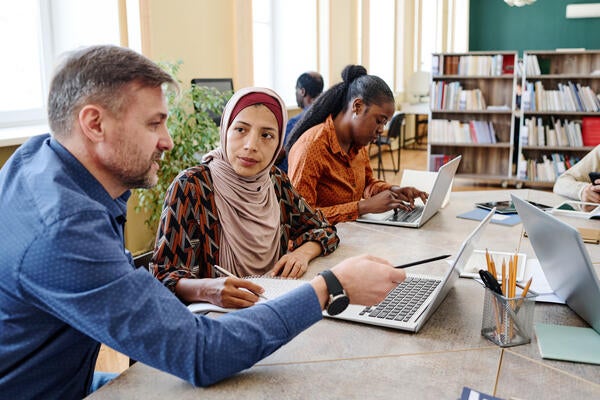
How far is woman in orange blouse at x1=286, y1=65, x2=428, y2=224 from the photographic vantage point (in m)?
2.39

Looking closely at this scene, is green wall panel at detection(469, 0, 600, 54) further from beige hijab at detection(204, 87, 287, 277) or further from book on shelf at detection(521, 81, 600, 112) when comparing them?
beige hijab at detection(204, 87, 287, 277)

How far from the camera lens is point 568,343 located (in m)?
1.22

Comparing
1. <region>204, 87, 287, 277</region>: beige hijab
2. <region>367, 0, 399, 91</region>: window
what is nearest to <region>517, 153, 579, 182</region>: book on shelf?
<region>367, 0, 399, 91</region>: window

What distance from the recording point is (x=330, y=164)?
2547 mm

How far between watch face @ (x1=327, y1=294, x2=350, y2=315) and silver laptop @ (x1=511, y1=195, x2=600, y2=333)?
444 mm

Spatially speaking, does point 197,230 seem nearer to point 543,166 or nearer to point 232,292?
point 232,292

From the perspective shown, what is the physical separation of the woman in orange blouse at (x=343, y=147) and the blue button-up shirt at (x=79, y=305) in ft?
4.18

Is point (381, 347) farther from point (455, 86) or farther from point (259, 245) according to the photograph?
point (455, 86)

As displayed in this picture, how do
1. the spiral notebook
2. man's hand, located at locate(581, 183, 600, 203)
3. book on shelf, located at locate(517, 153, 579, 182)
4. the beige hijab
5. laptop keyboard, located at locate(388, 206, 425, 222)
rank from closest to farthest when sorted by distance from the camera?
the spiral notebook, the beige hijab, laptop keyboard, located at locate(388, 206, 425, 222), man's hand, located at locate(581, 183, 600, 203), book on shelf, located at locate(517, 153, 579, 182)

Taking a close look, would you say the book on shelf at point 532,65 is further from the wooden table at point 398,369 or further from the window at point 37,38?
the wooden table at point 398,369

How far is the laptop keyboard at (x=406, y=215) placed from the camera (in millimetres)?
2371

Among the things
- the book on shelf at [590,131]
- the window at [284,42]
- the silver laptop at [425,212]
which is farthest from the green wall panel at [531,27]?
the silver laptop at [425,212]

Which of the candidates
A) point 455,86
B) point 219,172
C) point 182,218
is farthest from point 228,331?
point 455,86

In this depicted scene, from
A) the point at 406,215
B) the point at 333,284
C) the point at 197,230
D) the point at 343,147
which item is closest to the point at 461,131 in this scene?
the point at 343,147
